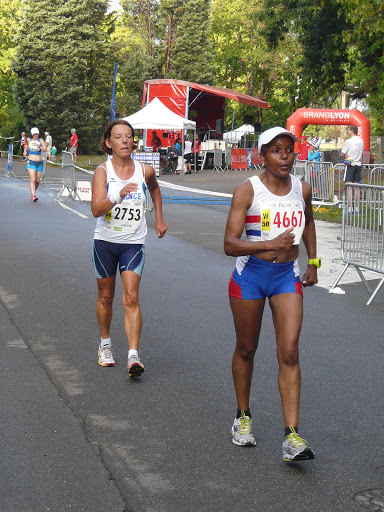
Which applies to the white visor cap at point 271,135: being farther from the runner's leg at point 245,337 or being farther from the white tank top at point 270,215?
the runner's leg at point 245,337

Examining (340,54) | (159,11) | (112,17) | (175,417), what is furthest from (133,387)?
(159,11)

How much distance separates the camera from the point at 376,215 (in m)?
9.40

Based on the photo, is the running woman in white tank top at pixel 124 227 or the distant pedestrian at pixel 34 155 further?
the distant pedestrian at pixel 34 155

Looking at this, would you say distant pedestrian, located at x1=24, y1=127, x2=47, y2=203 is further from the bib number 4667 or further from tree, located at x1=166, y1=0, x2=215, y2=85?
tree, located at x1=166, y1=0, x2=215, y2=85

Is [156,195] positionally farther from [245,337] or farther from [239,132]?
[239,132]

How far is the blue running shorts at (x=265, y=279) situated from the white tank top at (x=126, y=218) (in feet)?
5.71

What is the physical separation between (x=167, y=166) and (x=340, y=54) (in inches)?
410

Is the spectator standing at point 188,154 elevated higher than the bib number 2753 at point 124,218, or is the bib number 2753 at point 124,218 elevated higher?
the spectator standing at point 188,154

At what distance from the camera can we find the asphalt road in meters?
4.08

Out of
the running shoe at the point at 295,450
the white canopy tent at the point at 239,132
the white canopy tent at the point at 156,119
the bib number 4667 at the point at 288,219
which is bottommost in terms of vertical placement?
the running shoe at the point at 295,450

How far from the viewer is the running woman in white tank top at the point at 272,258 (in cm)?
449

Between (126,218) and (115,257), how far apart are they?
1.06ft

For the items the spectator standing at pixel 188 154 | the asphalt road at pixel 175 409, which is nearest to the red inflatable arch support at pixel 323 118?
the spectator standing at pixel 188 154

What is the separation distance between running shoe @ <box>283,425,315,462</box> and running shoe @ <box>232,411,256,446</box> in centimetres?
36
